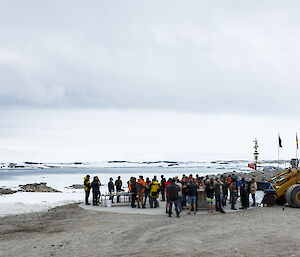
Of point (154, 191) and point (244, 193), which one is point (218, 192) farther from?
point (154, 191)

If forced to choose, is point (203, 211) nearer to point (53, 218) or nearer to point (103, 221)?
point (103, 221)

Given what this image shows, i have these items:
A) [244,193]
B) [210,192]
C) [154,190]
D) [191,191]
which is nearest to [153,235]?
[191,191]

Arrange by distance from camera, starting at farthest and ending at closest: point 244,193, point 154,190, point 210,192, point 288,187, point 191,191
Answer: point 288,187, point 154,190, point 244,193, point 210,192, point 191,191

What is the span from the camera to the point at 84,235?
10852 millimetres

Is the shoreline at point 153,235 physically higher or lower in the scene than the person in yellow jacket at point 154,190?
lower

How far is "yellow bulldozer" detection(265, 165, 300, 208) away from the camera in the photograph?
1596cm

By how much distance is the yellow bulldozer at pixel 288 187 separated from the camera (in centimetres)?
1596

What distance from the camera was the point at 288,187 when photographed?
55.4 ft

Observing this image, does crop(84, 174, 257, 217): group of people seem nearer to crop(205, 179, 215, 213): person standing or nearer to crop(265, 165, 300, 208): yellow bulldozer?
crop(205, 179, 215, 213): person standing

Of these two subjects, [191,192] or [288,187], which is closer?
[191,192]


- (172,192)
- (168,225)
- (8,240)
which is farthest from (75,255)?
(172,192)

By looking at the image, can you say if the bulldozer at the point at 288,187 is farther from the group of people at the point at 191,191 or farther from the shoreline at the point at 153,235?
the group of people at the point at 191,191

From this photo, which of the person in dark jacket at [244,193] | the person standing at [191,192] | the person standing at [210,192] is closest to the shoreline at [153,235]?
the person standing at [191,192]

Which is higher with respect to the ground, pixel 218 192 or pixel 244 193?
pixel 218 192
